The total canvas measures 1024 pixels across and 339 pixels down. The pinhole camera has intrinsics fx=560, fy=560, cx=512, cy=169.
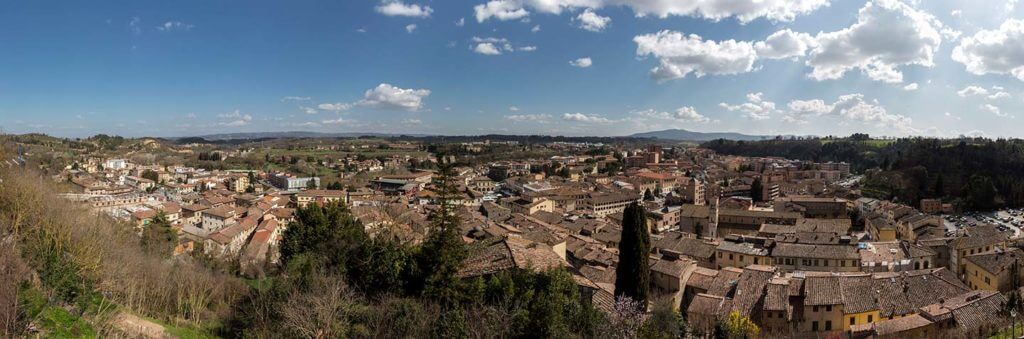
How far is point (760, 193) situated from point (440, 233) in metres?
61.1

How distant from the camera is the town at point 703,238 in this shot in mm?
19797

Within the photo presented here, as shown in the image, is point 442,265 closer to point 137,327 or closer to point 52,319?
point 137,327

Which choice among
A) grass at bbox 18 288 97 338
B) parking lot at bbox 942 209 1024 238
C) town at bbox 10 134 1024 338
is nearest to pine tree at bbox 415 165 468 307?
town at bbox 10 134 1024 338

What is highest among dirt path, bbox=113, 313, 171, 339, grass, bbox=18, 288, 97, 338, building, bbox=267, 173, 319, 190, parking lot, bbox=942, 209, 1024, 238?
grass, bbox=18, 288, 97, 338

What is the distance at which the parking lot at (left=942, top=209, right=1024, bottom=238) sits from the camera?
5124 cm

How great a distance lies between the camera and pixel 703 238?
40.8 metres

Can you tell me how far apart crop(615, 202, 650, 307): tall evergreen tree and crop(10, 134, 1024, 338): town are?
107 cm

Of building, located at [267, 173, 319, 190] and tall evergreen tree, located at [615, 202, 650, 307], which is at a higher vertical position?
tall evergreen tree, located at [615, 202, 650, 307]

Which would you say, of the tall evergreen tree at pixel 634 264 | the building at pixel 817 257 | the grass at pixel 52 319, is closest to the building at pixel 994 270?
the building at pixel 817 257

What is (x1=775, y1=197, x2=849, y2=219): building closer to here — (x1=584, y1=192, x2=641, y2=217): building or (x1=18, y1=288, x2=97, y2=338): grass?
(x1=584, y1=192, x2=641, y2=217): building

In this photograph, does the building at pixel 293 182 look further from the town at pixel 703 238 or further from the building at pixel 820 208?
the building at pixel 820 208

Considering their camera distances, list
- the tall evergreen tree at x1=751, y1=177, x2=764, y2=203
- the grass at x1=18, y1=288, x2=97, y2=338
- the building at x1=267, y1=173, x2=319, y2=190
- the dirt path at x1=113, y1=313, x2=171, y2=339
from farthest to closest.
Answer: the building at x1=267, y1=173, x2=319, y2=190 → the tall evergreen tree at x1=751, y1=177, x2=764, y2=203 → the dirt path at x1=113, y1=313, x2=171, y2=339 → the grass at x1=18, y1=288, x2=97, y2=338

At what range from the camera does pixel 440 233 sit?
663 inches

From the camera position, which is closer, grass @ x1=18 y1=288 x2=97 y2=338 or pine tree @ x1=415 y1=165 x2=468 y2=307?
grass @ x1=18 y1=288 x2=97 y2=338
